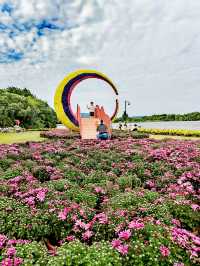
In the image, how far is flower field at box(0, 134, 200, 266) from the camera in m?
3.51

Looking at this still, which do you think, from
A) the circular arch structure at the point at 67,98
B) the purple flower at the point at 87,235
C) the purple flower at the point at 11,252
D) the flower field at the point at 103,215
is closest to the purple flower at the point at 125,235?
the flower field at the point at 103,215

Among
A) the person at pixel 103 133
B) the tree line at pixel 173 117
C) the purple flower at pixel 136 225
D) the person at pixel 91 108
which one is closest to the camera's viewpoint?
the purple flower at pixel 136 225

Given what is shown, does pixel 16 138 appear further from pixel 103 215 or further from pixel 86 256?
pixel 86 256

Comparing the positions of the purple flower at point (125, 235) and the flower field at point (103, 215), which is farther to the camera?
the purple flower at point (125, 235)

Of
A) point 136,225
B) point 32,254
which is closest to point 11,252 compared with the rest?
point 32,254

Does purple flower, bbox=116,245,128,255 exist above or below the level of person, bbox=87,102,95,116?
below

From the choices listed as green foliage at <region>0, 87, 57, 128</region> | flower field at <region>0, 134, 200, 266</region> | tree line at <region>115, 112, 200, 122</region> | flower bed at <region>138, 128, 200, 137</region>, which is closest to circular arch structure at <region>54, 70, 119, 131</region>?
flower bed at <region>138, 128, 200, 137</region>

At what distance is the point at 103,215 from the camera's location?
4559 millimetres

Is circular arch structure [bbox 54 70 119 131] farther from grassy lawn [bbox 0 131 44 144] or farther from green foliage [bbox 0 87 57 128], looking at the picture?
green foliage [bbox 0 87 57 128]

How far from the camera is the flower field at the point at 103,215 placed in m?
3.51

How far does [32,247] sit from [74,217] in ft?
3.34

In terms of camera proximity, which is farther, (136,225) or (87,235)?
(87,235)

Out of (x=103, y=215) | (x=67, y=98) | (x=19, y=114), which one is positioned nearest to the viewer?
(x=103, y=215)

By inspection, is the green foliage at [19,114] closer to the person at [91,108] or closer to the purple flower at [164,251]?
the person at [91,108]
